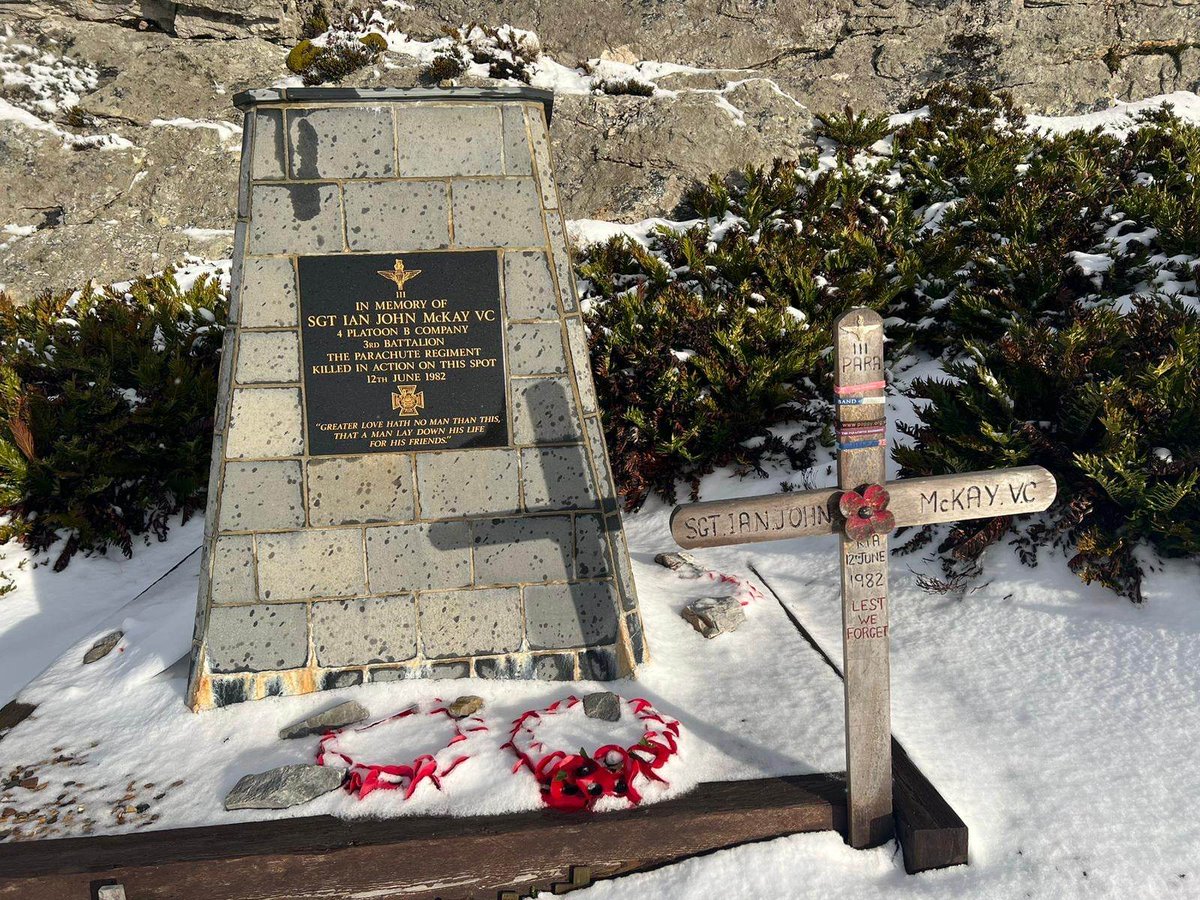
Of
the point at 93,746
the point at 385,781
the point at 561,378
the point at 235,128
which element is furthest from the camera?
the point at 235,128

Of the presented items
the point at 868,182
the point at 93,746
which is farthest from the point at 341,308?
the point at 868,182

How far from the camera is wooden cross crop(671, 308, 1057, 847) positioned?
2.21 metres

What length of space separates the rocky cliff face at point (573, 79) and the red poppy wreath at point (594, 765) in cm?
858

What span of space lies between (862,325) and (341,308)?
7.90 feet

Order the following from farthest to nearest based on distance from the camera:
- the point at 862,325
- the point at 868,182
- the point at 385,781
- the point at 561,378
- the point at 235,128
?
1. the point at 235,128
2. the point at 868,182
3. the point at 561,378
4. the point at 385,781
5. the point at 862,325

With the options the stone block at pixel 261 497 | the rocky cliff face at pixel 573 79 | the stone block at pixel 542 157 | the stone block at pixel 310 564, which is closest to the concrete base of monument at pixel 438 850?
the stone block at pixel 310 564

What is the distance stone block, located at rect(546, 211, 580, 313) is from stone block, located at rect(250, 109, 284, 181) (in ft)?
4.27

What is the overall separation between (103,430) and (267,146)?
4.23 m

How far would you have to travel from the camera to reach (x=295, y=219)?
3375 millimetres

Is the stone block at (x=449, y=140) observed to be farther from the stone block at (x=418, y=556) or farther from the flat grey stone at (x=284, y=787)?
the flat grey stone at (x=284, y=787)

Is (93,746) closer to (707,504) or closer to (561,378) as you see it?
(561,378)

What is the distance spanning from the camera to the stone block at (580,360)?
11.5ft

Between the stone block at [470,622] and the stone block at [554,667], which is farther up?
the stone block at [470,622]

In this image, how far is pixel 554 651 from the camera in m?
3.53
